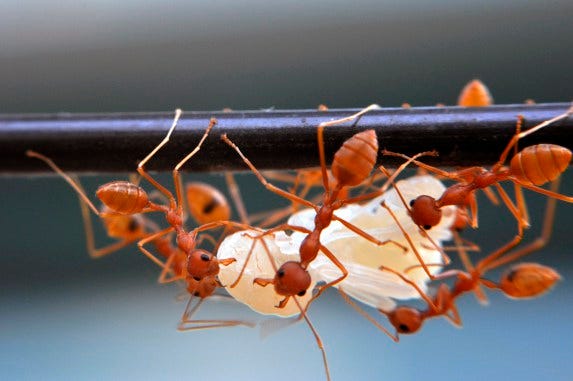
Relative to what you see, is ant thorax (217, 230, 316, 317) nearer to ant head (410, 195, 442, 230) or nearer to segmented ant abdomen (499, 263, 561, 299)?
ant head (410, 195, 442, 230)

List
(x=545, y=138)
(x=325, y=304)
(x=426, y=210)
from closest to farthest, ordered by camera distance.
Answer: (x=545, y=138) < (x=426, y=210) < (x=325, y=304)

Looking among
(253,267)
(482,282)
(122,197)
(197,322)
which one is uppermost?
(122,197)

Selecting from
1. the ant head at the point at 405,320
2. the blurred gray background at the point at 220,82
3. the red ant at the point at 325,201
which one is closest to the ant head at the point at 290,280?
the red ant at the point at 325,201

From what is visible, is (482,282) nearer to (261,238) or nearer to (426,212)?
(426,212)

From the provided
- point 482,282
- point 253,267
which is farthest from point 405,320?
point 253,267

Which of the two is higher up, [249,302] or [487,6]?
[487,6]

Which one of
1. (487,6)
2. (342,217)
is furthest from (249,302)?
(487,6)

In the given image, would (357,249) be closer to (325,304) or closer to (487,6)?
(325,304)

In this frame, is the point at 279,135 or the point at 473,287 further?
the point at 473,287
